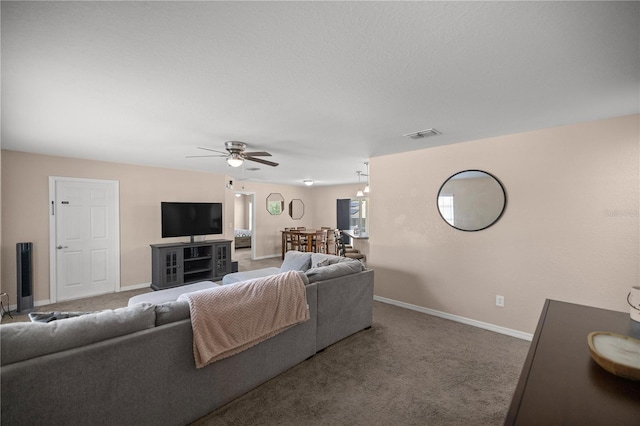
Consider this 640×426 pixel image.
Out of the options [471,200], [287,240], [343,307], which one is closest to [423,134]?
[471,200]

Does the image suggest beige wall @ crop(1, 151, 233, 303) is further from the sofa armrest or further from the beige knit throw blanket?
the sofa armrest

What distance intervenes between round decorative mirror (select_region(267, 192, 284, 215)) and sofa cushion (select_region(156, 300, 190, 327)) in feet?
22.2

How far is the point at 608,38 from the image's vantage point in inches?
56.4

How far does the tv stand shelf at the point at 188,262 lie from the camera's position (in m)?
5.04

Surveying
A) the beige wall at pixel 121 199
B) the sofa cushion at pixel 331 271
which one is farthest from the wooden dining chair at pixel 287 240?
the sofa cushion at pixel 331 271

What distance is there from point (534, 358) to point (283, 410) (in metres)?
1.60

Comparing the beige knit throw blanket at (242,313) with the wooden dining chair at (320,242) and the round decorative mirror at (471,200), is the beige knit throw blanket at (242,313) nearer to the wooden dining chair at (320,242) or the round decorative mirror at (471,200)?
the round decorative mirror at (471,200)

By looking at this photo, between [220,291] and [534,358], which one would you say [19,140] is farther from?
[534,358]

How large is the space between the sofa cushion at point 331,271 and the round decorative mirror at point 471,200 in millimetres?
1433

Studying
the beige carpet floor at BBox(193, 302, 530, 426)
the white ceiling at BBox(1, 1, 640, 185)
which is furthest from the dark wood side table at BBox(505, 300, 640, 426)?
the white ceiling at BBox(1, 1, 640, 185)

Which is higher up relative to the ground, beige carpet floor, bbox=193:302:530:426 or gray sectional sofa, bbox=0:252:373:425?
gray sectional sofa, bbox=0:252:373:425

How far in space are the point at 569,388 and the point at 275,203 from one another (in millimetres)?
8173

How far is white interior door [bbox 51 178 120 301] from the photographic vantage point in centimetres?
435

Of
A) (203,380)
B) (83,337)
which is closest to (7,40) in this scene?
(83,337)
